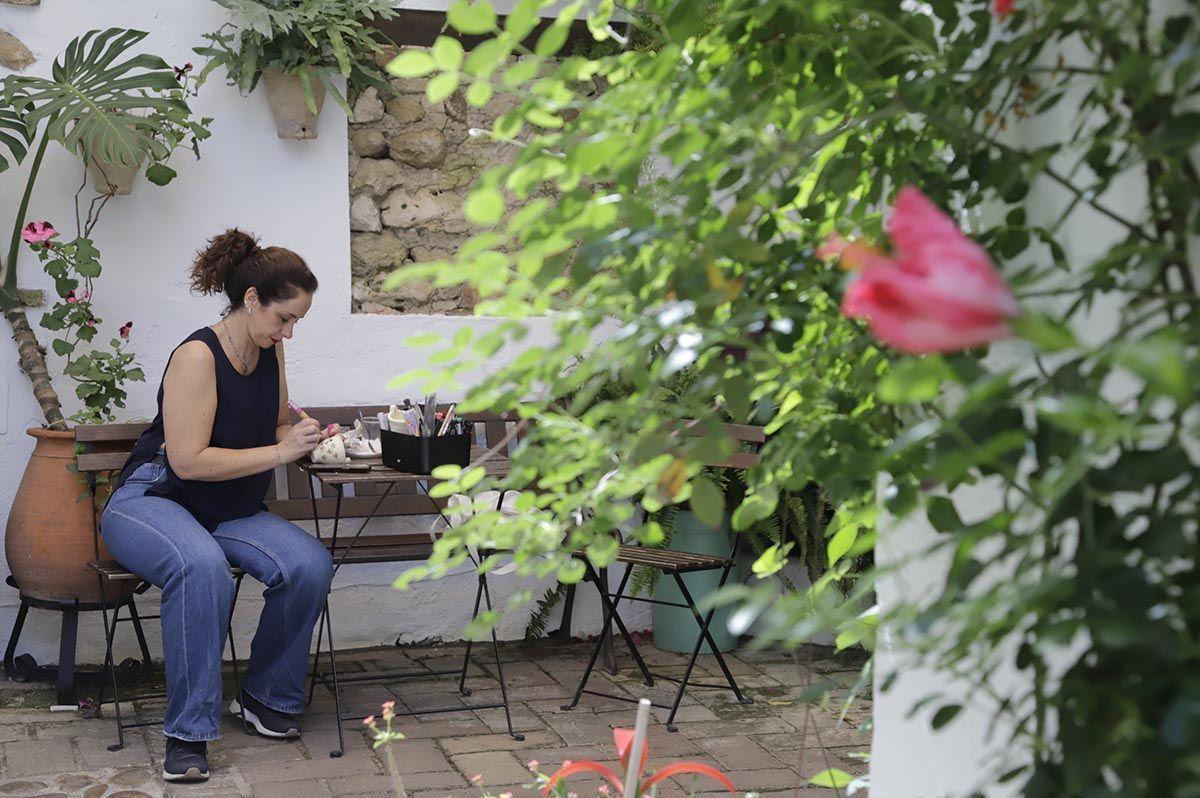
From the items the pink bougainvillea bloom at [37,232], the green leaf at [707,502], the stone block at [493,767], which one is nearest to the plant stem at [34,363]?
the pink bougainvillea bloom at [37,232]

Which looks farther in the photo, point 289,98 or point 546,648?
point 546,648

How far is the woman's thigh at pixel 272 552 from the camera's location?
4.01 metres

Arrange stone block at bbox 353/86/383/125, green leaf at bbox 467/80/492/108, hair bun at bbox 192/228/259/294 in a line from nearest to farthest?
1. green leaf at bbox 467/80/492/108
2. hair bun at bbox 192/228/259/294
3. stone block at bbox 353/86/383/125

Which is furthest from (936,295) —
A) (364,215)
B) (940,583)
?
(364,215)

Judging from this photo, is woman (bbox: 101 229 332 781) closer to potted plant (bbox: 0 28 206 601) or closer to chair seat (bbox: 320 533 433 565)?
chair seat (bbox: 320 533 433 565)

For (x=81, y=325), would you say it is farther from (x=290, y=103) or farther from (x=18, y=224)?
(x=290, y=103)

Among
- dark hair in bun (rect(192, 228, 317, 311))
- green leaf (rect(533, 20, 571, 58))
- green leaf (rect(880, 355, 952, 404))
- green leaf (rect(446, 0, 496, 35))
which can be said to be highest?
green leaf (rect(446, 0, 496, 35))

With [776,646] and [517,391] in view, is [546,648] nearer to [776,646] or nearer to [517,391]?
[776,646]

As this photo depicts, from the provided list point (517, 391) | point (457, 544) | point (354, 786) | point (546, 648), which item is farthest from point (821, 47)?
point (546, 648)

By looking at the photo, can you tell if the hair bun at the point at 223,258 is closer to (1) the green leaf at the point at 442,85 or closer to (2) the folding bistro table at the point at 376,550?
(2) the folding bistro table at the point at 376,550

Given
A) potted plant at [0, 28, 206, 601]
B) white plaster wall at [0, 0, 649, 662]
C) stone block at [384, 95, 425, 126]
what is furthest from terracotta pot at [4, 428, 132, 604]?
stone block at [384, 95, 425, 126]

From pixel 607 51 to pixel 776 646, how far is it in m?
2.49

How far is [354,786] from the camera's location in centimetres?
360

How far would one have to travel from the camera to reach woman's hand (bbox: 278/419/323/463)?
3936 mm
